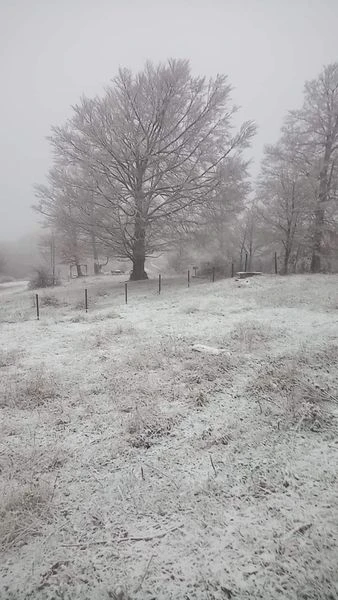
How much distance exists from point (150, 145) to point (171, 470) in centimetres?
1652

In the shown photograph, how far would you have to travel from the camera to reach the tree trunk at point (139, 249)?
16347 millimetres

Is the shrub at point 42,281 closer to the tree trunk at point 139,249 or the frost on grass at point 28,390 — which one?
the tree trunk at point 139,249

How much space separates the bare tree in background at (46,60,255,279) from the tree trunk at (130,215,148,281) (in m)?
0.14

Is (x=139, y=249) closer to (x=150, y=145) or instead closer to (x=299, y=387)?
(x=150, y=145)

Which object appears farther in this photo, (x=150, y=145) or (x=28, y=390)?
(x=150, y=145)

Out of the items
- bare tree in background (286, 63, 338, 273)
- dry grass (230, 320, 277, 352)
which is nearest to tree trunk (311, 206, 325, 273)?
bare tree in background (286, 63, 338, 273)

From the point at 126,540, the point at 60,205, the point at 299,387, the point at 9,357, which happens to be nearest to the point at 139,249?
the point at 60,205

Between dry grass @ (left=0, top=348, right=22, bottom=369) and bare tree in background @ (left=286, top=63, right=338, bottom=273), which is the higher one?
bare tree in background @ (left=286, top=63, right=338, bottom=273)

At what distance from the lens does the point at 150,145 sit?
15641mm

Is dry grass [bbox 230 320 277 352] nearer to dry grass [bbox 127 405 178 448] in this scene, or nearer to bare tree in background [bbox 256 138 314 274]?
dry grass [bbox 127 405 178 448]

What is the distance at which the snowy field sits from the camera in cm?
198

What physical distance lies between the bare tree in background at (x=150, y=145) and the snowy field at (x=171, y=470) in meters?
11.6

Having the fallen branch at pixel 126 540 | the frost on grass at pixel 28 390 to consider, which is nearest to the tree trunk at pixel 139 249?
the frost on grass at pixel 28 390

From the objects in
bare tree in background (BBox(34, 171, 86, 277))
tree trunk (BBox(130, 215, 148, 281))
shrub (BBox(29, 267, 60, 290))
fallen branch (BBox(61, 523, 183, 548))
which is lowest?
fallen branch (BBox(61, 523, 183, 548))
